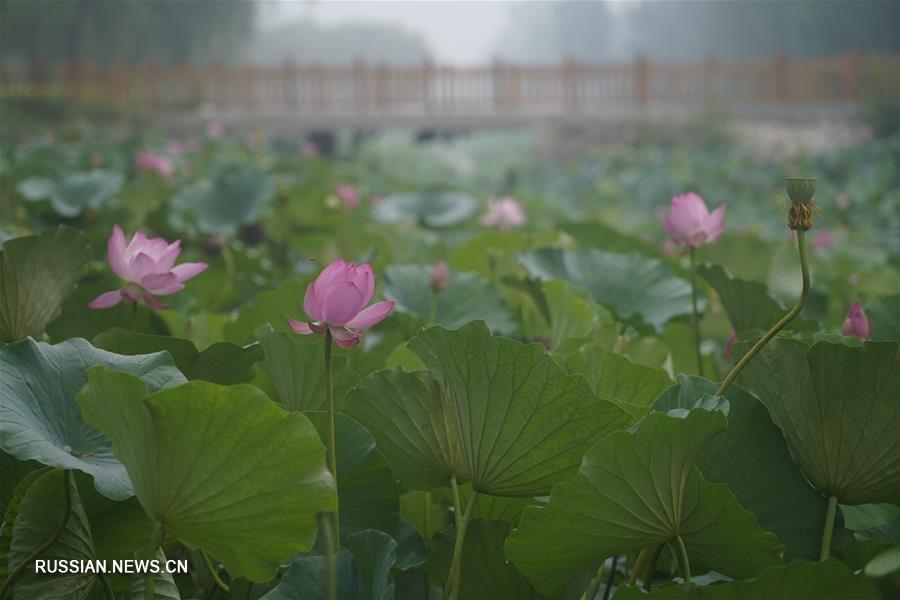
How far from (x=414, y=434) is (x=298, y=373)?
6.0 inches

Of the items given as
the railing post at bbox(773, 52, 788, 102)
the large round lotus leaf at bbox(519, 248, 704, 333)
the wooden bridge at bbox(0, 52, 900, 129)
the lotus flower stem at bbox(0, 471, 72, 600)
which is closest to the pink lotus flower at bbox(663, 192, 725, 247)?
the large round lotus leaf at bbox(519, 248, 704, 333)

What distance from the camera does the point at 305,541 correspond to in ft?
1.89

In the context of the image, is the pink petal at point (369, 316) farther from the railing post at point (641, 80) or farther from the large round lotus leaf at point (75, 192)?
the railing post at point (641, 80)

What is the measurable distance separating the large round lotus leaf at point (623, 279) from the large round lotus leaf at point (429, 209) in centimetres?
125

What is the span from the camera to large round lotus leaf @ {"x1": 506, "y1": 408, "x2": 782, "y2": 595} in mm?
562

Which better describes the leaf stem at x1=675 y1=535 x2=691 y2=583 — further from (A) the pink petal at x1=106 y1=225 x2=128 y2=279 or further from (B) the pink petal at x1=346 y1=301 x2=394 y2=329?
(A) the pink petal at x1=106 y1=225 x2=128 y2=279

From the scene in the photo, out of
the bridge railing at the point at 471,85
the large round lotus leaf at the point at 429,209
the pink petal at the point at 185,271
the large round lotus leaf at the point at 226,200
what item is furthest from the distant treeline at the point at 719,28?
the pink petal at the point at 185,271

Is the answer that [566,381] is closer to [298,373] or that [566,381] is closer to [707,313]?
[298,373]

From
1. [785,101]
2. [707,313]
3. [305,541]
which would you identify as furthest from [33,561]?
[785,101]

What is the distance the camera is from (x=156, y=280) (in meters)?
0.89

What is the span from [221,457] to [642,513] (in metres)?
0.23

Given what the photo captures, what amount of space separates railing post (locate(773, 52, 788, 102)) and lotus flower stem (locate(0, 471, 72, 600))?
17.0 meters

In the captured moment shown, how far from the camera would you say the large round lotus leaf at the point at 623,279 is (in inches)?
47.5

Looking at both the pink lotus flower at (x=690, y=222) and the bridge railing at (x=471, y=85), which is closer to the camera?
the pink lotus flower at (x=690, y=222)
